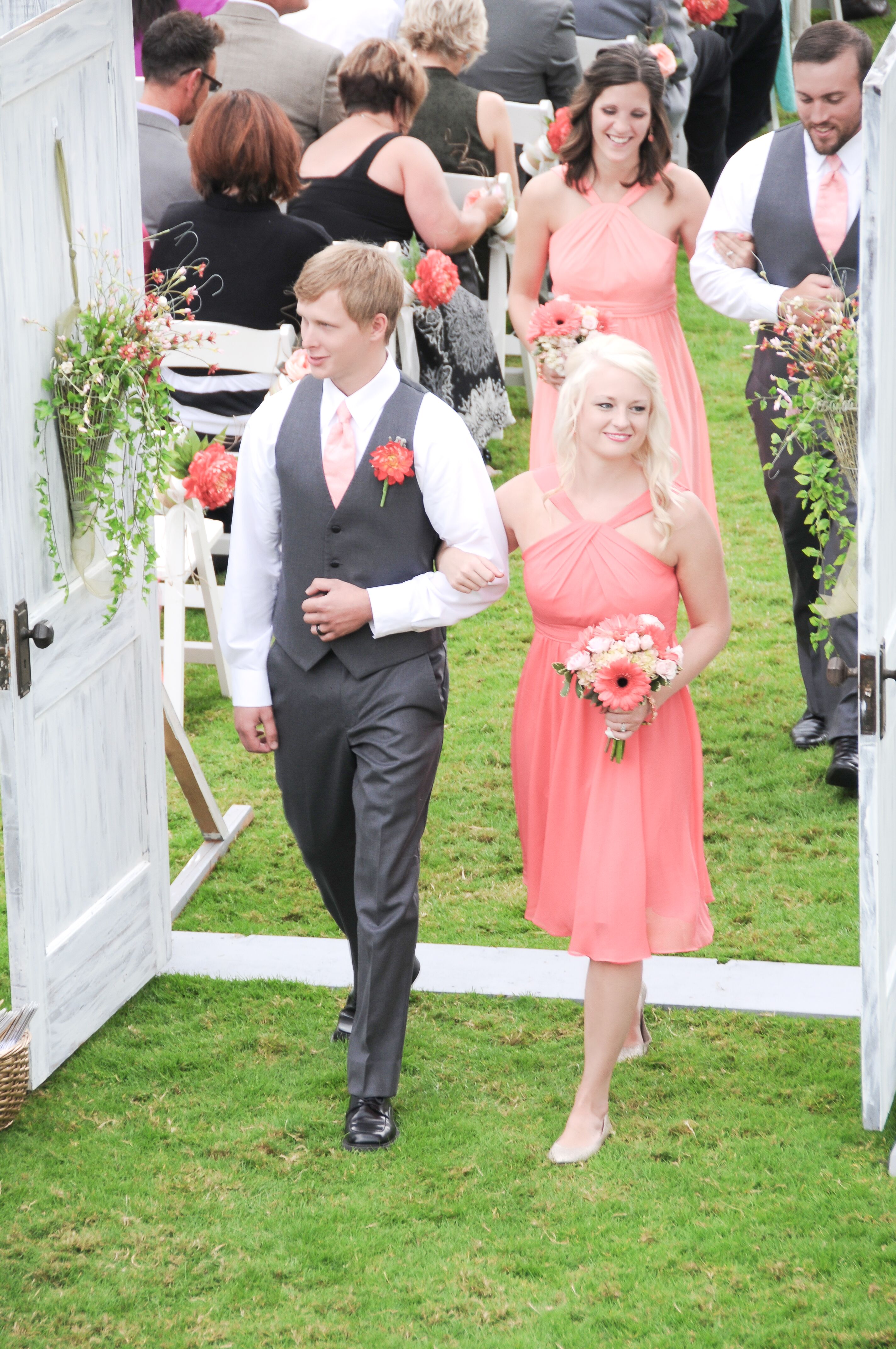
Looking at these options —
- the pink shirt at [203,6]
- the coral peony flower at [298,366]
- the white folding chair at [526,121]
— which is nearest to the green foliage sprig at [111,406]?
the coral peony flower at [298,366]

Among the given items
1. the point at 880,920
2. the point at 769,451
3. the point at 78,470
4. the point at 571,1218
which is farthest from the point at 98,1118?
the point at 769,451

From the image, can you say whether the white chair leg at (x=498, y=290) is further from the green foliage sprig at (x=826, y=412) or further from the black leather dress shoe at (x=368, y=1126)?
the black leather dress shoe at (x=368, y=1126)

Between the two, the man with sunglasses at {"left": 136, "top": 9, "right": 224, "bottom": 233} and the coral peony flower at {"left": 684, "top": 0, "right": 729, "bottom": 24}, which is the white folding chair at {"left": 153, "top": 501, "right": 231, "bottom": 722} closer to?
the man with sunglasses at {"left": 136, "top": 9, "right": 224, "bottom": 233}

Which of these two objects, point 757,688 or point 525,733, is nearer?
point 525,733

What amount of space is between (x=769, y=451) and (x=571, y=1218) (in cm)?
302

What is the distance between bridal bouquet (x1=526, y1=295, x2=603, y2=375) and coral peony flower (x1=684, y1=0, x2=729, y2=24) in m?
5.96

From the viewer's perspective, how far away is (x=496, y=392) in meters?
8.49

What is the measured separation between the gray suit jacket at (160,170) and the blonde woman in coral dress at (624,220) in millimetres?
2213

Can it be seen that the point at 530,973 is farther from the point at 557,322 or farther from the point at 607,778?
the point at 557,322

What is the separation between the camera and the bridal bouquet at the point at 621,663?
3.48 metres

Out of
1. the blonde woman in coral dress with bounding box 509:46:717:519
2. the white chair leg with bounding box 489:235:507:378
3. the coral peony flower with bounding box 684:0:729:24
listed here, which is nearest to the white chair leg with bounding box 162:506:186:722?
the blonde woman in coral dress with bounding box 509:46:717:519

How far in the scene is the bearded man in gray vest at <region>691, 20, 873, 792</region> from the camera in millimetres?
5141

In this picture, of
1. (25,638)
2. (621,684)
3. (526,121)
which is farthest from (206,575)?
(526,121)

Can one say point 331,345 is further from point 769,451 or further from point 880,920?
point 769,451
